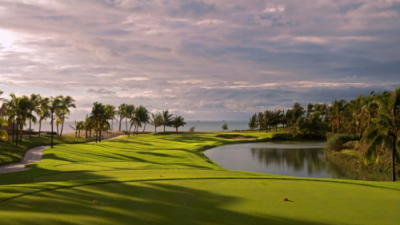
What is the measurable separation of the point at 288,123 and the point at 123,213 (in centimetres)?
10373

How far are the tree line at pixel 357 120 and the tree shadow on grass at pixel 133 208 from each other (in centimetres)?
1720

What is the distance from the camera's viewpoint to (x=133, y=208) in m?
9.62

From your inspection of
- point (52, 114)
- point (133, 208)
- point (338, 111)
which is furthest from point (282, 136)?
point (133, 208)

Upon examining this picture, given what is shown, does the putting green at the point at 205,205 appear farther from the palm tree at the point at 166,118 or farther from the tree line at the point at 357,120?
the palm tree at the point at 166,118

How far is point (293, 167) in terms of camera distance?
127ft

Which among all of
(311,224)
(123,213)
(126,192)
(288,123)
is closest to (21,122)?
(126,192)

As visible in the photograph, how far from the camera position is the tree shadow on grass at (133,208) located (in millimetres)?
8430

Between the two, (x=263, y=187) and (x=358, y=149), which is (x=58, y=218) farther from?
(x=358, y=149)

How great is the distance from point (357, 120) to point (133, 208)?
56.6m

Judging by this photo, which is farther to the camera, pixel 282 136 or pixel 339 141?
pixel 282 136

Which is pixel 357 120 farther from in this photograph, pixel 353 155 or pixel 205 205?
pixel 205 205

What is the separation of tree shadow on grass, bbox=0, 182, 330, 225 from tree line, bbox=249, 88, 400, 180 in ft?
56.4

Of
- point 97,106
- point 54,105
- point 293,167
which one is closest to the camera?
point 293,167

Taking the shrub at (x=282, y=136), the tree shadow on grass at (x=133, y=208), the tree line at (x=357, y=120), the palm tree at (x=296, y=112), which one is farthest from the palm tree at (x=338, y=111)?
the tree shadow on grass at (x=133, y=208)
